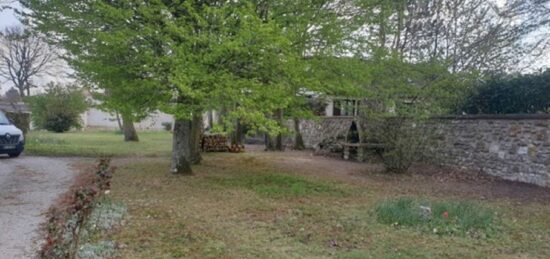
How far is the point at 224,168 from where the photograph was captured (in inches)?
480

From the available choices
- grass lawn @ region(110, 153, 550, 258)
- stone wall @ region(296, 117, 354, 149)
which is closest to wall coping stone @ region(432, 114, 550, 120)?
grass lawn @ region(110, 153, 550, 258)

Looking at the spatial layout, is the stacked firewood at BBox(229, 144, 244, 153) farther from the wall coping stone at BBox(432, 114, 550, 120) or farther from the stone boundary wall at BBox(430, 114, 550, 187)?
the wall coping stone at BBox(432, 114, 550, 120)

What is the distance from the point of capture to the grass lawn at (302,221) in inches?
190

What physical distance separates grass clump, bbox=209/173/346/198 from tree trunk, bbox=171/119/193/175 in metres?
0.98

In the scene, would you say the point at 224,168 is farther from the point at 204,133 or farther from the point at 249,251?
the point at 249,251

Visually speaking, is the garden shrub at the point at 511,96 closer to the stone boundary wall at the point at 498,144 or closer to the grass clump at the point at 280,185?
the stone boundary wall at the point at 498,144

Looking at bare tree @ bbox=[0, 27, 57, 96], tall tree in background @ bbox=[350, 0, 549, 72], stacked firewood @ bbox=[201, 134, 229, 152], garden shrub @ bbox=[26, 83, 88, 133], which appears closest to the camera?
tall tree in background @ bbox=[350, 0, 549, 72]

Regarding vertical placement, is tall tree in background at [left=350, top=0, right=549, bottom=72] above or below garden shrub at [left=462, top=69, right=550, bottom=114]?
above

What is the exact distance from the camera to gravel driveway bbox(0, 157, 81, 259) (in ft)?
15.8

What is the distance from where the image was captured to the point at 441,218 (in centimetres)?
598

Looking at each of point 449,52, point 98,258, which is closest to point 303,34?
point 98,258

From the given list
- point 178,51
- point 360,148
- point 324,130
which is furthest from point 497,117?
point 324,130

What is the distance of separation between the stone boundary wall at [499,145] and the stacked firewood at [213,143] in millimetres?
8946

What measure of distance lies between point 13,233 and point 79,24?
15.5 feet
